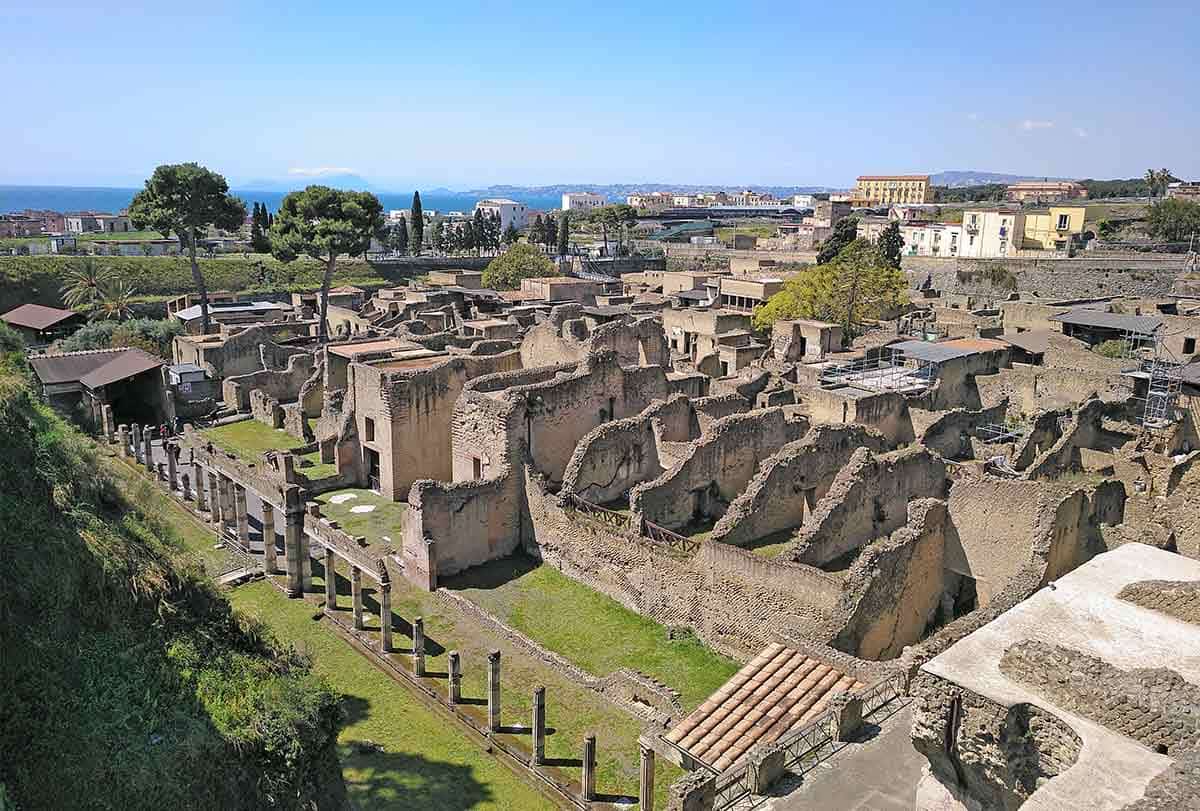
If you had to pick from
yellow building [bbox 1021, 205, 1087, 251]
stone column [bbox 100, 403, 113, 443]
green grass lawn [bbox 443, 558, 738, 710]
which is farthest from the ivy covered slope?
yellow building [bbox 1021, 205, 1087, 251]

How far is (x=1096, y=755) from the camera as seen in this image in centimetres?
883

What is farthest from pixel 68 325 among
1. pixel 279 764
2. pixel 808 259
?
pixel 808 259

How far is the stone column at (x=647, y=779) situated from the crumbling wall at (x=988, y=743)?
4.49 metres

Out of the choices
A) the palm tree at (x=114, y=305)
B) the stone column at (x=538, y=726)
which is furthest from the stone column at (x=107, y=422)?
the stone column at (x=538, y=726)

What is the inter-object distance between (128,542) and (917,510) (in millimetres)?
15245

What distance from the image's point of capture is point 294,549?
21.9 m

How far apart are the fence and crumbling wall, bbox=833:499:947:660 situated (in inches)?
107

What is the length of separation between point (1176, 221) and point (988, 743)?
94431mm

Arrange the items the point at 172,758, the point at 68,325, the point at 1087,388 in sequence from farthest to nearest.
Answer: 1. the point at 68,325
2. the point at 1087,388
3. the point at 172,758

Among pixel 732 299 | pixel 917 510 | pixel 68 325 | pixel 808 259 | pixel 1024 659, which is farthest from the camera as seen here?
pixel 808 259

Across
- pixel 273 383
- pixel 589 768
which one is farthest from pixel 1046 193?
pixel 589 768

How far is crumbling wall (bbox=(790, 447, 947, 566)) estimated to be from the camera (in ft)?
65.4

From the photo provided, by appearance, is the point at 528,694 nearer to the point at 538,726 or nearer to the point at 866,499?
Result: the point at 538,726

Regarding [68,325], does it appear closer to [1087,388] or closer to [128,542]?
[128,542]
